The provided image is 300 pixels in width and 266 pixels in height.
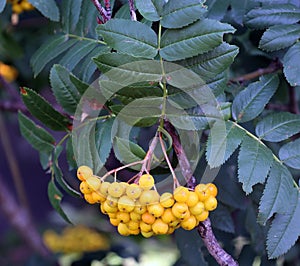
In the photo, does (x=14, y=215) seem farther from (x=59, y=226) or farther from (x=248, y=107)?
(x=248, y=107)

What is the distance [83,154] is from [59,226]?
1684mm

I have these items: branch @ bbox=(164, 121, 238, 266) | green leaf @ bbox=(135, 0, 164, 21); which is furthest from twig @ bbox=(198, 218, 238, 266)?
green leaf @ bbox=(135, 0, 164, 21)

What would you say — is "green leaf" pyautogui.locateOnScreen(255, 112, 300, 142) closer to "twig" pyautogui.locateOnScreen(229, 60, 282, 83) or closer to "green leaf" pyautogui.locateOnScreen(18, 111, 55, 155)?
"twig" pyautogui.locateOnScreen(229, 60, 282, 83)

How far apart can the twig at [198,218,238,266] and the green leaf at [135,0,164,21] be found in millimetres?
326

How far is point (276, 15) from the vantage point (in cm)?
98

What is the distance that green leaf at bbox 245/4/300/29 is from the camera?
975 millimetres

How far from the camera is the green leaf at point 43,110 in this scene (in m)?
1.02

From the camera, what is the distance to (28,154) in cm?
375

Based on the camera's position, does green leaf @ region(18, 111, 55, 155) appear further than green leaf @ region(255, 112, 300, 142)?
Yes

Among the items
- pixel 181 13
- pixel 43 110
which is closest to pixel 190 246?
pixel 43 110

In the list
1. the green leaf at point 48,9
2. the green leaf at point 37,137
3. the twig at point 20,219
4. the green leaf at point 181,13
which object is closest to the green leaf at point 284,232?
the green leaf at point 181,13

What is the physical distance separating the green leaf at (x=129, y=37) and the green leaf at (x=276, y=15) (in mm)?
234

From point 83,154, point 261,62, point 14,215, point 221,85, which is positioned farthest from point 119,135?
point 14,215

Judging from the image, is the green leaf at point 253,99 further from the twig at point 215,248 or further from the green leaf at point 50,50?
the green leaf at point 50,50
